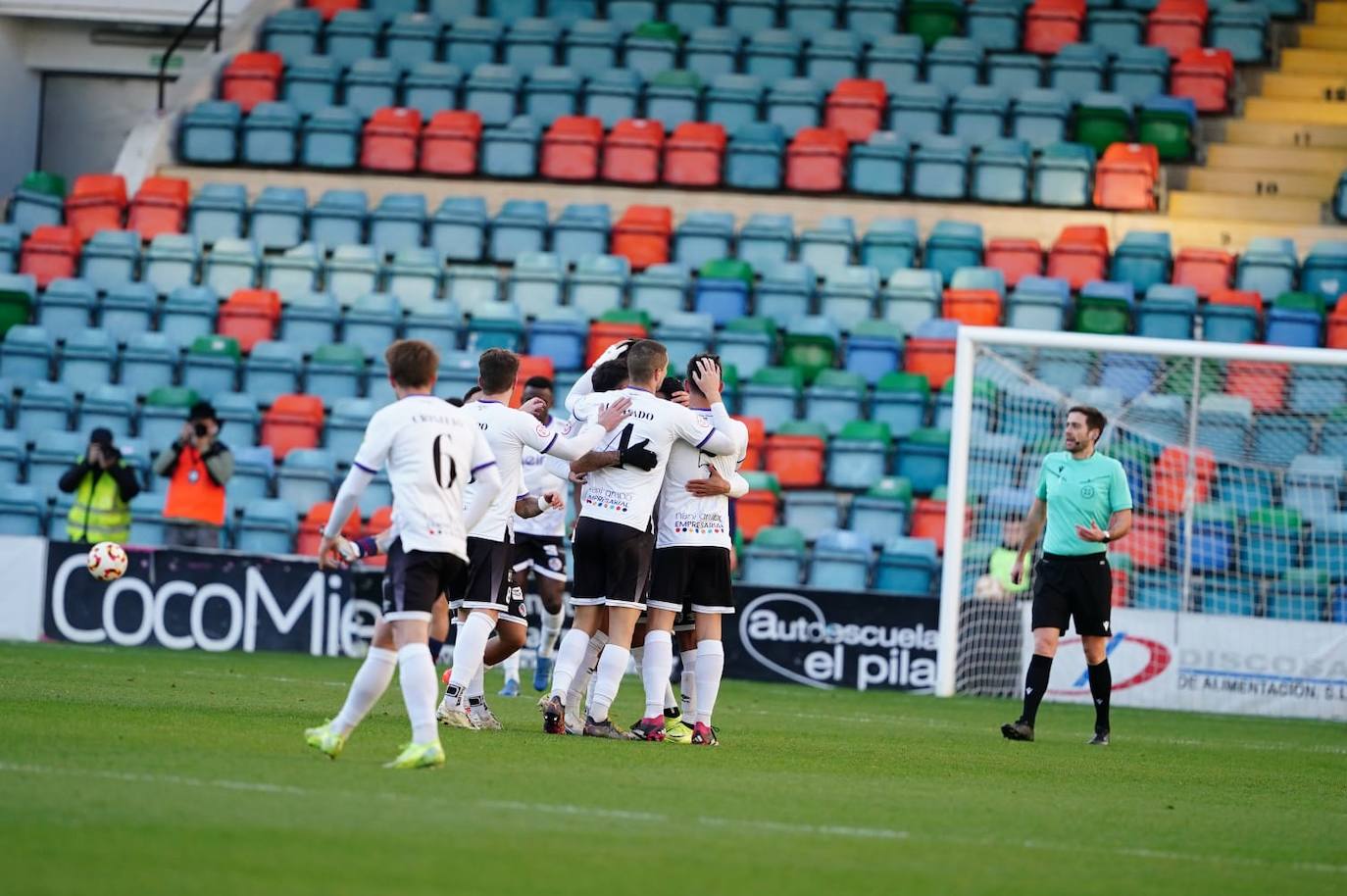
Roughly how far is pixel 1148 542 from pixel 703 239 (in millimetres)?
6741

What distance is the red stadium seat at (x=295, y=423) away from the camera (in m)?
21.0

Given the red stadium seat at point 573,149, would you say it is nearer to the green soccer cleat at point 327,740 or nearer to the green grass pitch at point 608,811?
the green grass pitch at point 608,811

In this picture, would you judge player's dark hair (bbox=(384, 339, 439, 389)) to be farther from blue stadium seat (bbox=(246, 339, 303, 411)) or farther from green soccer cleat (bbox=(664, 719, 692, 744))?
blue stadium seat (bbox=(246, 339, 303, 411))

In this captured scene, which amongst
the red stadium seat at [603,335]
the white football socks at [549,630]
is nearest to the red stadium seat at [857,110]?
the red stadium seat at [603,335]

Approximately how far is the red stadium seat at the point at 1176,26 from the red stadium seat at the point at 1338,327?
18.9ft

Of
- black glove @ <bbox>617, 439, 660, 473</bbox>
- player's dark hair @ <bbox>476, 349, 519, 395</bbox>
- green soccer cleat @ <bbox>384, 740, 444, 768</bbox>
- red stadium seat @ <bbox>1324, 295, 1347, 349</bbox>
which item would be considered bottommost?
green soccer cleat @ <bbox>384, 740, 444, 768</bbox>

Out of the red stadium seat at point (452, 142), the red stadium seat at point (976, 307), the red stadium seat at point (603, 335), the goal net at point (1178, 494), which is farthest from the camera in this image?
the red stadium seat at point (452, 142)

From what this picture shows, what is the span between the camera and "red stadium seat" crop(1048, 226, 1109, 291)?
22.5m

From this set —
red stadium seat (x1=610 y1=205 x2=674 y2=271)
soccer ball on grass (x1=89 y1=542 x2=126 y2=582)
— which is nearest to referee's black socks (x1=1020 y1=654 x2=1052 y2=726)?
soccer ball on grass (x1=89 y1=542 x2=126 y2=582)

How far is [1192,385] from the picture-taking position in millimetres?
19656

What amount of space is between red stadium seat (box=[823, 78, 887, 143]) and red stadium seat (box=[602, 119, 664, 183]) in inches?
84.5

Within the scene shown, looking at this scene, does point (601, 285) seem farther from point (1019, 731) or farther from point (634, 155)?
point (1019, 731)

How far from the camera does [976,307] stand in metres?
21.6

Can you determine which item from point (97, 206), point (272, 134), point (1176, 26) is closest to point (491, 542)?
point (97, 206)
